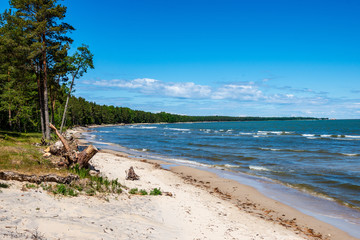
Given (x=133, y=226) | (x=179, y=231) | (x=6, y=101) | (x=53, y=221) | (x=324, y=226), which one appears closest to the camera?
(x=53, y=221)

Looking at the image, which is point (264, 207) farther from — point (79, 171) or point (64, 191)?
point (64, 191)

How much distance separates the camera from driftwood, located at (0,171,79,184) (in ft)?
29.0

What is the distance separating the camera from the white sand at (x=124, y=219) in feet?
18.8

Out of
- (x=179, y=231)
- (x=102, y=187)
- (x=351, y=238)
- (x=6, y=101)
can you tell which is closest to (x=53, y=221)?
(x=179, y=231)

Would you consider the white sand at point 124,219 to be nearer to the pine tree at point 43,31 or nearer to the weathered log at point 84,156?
the weathered log at point 84,156

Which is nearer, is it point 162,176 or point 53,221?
point 53,221

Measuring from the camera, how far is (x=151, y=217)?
27.0 feet

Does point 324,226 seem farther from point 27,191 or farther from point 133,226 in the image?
point 27,191

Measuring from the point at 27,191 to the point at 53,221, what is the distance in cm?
289

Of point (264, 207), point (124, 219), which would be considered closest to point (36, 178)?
point (124, 219)

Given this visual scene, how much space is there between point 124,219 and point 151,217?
3.62 ft

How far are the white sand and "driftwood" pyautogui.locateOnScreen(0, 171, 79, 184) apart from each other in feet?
1.45

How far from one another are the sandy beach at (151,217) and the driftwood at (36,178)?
1.10 ft

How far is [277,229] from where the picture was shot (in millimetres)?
9203
